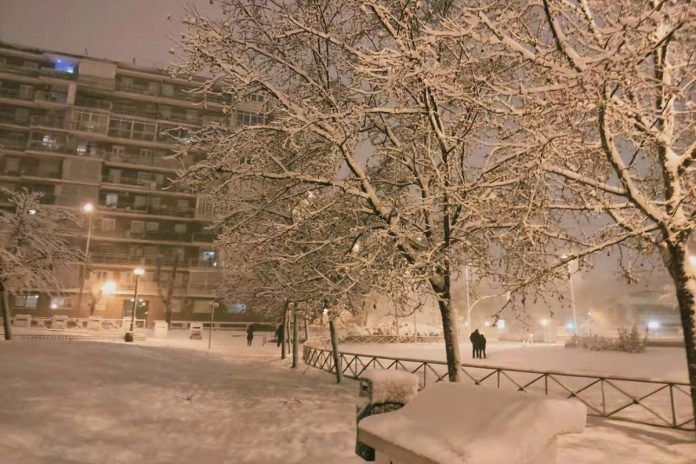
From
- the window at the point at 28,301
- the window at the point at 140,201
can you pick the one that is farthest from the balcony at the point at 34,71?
the window at the point at 28,301

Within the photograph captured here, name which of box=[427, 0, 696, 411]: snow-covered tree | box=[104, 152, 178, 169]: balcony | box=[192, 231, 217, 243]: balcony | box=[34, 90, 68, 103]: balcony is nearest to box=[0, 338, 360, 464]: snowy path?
box=[427, 0, 696, 411]: snow-covered tree

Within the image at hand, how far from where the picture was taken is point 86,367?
1337cm

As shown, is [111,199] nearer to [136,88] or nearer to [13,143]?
[13,143]

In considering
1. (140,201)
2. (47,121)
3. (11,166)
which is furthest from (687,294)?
(11,166)

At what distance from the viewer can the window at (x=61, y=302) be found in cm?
4481

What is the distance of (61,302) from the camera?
45250mm

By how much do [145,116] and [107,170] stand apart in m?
7.17

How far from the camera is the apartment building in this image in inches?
1849

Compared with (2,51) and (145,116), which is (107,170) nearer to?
(145,116)

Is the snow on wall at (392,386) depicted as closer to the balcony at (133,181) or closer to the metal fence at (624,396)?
the metal fence at (624,396)

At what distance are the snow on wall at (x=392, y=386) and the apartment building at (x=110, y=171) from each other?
4516cm

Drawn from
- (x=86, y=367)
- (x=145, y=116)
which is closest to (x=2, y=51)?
(x=145, y=116)

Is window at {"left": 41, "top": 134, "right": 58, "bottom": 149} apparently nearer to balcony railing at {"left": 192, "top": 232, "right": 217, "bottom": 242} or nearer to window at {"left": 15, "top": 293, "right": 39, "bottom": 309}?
window at {"left": 15, "top": 293, "right": 39, "bottom": 309}

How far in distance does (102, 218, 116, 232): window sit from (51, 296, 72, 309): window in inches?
296
